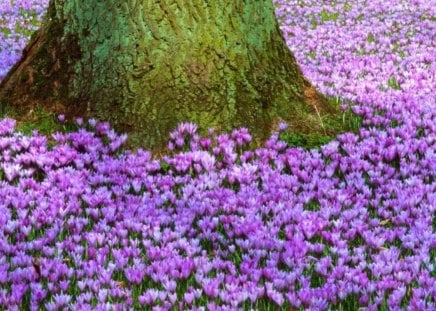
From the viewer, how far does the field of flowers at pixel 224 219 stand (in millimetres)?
4086

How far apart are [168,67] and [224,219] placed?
1.94 metres

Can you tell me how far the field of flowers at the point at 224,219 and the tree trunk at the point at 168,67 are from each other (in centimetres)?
23

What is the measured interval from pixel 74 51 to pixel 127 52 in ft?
2.29

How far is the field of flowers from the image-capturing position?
4.09m

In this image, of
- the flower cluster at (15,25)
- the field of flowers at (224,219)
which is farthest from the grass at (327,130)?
the flower cluster at (15,25)

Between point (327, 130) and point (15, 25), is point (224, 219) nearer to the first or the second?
point (327, 130)

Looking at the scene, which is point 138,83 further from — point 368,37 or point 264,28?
point 368,37

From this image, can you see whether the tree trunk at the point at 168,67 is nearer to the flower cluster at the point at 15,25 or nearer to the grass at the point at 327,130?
the grass at the point at 327,130

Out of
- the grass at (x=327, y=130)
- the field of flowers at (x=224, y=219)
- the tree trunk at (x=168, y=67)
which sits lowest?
the field of flowers at (x=224, y=219)

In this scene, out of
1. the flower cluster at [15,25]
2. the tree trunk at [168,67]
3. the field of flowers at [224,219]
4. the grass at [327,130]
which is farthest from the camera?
the flower cluster at [15,25]

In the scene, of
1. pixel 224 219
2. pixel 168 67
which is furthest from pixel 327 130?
pixel 224 219

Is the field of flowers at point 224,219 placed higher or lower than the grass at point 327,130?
lower

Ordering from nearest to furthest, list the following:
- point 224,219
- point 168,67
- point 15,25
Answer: point 224,219 < point 168,67 < point 15,25

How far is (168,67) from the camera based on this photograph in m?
6.45
